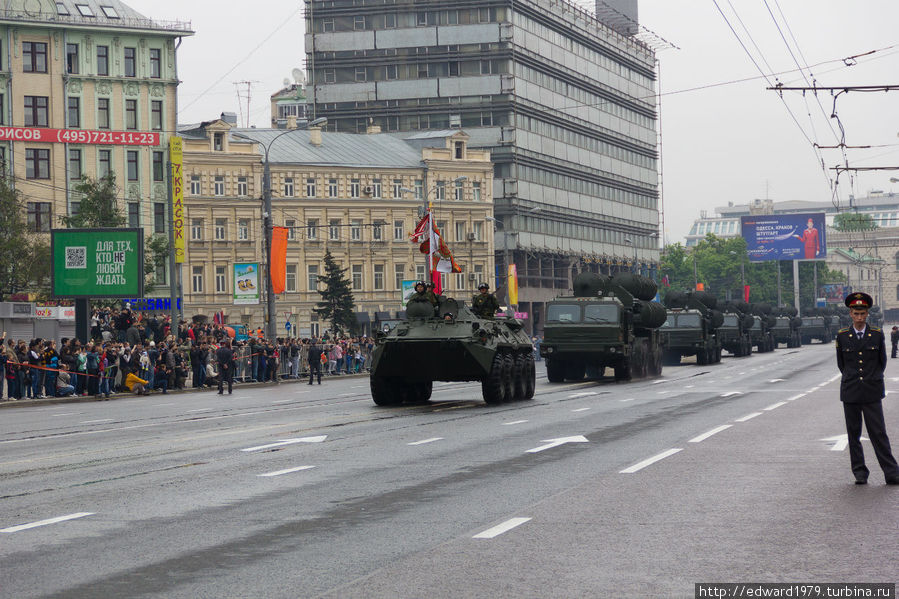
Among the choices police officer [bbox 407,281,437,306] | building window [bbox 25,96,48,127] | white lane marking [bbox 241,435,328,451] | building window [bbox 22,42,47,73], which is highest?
building window [bbox 22,42,47,73]

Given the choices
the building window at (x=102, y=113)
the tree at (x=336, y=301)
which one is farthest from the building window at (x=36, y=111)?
the tree at (x=336, y=301)

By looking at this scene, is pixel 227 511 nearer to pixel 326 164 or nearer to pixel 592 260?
pixel 326 164

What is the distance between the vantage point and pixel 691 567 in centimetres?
855

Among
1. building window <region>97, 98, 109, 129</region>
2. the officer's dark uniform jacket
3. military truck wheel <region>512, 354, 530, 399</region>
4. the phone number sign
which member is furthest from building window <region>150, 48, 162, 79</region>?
the officer's dark uniform jacket

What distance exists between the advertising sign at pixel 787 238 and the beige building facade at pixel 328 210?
1998cm

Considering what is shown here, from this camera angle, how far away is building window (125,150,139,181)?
75.9m

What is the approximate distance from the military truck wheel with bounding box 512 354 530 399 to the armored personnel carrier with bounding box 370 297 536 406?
332 millimetres

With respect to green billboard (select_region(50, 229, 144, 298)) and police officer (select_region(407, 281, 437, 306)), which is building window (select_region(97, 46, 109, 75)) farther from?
police officer (select_region(407, 281, 437, 306))

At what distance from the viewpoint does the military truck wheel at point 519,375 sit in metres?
28.4

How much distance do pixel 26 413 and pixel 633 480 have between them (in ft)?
62.8

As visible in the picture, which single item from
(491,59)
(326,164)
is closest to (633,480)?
(326,164)

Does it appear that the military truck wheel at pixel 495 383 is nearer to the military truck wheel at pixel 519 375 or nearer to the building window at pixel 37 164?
the military truck wheel at pixel 519 375

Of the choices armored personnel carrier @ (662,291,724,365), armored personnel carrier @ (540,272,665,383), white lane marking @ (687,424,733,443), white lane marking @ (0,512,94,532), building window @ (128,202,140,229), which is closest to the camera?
white lane marking @ (0,512,94,532)

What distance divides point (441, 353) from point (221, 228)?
6139 centimetres
